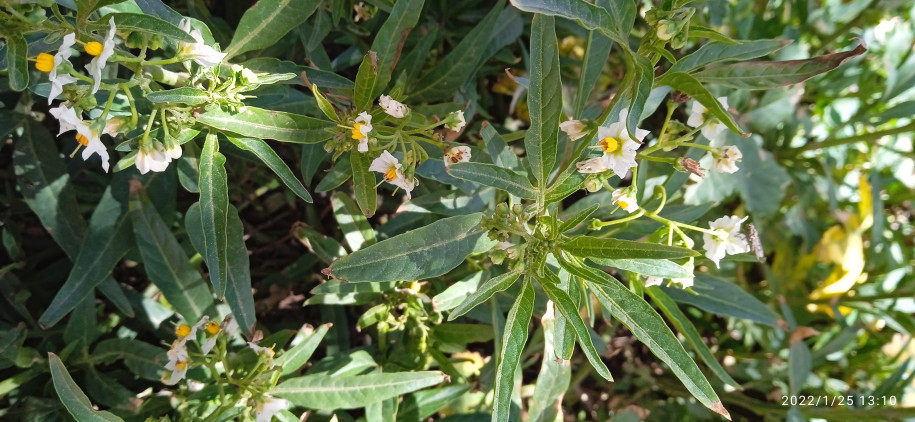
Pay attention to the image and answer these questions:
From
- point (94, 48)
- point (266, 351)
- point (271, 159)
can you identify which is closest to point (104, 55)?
point (94, 48)

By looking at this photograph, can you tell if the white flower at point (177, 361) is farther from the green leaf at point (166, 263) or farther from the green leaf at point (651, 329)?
the green leaf at point (651, 329)

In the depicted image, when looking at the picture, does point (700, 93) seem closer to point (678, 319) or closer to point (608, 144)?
point (608, 144)

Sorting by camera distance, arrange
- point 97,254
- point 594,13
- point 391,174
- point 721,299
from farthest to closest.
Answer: point 721,299
point 97,254
point 391,174
point 594,13

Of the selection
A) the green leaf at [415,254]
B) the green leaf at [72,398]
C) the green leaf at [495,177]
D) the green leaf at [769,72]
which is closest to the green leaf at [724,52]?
the green leaf at [769,72]

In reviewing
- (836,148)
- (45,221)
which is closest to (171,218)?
(45,221)

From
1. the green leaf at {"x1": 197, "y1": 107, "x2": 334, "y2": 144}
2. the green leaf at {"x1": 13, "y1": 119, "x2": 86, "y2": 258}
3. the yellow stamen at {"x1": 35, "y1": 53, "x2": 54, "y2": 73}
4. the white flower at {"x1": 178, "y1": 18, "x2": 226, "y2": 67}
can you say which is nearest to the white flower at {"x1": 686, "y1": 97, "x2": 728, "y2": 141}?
the green leaf at {"x1": 197, "y1": 107, "x2": 334, "y2": 144}
